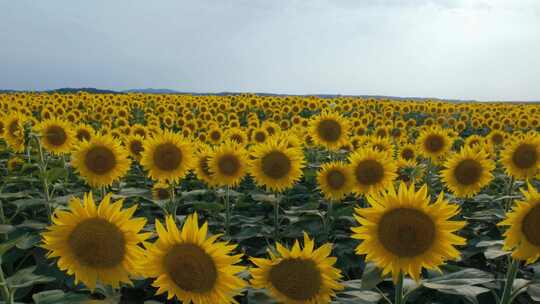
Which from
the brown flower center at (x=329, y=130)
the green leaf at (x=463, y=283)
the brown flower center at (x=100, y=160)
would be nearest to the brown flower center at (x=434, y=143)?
the brown flower center at (x=329, y=130)

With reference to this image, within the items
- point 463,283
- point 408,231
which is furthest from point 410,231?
point 463,283

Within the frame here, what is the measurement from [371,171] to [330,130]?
256 cm

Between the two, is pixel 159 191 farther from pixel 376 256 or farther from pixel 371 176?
pixel 376 256

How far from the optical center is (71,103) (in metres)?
22.8

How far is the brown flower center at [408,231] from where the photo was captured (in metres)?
2.76

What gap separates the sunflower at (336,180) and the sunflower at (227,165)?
117cm

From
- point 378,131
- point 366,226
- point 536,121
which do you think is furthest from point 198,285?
point 536,121

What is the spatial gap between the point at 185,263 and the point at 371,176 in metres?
3.64

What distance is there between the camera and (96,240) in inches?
105

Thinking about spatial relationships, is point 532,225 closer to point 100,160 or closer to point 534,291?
point 534,291

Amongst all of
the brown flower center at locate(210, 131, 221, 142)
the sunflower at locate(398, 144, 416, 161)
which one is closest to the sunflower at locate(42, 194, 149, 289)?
the sunflower at locate(398, 144, 416, 161)

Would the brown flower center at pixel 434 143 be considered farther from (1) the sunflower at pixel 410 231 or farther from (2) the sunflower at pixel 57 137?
(2) the sunflower at pixel 57 137

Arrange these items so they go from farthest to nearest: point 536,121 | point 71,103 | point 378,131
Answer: point 71,103
point 536,121
point 378,131

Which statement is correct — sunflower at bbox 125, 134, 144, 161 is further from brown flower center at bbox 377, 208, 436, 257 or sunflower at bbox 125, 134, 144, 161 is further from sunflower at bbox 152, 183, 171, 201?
brown flower center at bbox 377, 208, 436, 257
